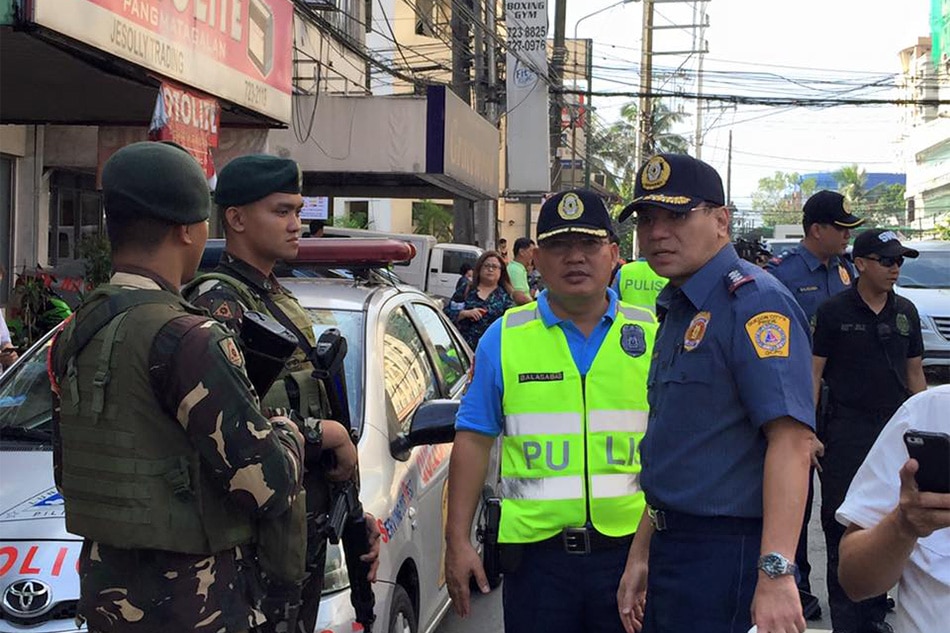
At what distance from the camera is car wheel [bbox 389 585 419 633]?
357 cm

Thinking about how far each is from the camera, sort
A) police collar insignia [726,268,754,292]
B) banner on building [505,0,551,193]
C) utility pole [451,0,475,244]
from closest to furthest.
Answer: police collar insignia [726,268,754,292] < utility pole [451,0,475,244] < banner on building [505,0,551,193]

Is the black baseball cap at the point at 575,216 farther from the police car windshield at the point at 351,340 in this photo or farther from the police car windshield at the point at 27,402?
the police car windshield at the point at 27,402

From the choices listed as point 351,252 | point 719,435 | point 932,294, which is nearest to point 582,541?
point 719,435

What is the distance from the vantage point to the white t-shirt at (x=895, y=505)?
1878mm

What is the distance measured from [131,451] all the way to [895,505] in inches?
59.8

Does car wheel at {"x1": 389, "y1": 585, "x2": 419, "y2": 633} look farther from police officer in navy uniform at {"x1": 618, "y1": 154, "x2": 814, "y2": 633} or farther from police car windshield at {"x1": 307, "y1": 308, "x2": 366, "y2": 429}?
police officer in navy uniform at {"x1": 618, "y1": 154, "x2": 814, "y2": 633}

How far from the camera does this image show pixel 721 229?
2.78 meters

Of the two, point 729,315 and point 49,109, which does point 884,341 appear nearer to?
point 729,315

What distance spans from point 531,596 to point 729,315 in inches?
41.8

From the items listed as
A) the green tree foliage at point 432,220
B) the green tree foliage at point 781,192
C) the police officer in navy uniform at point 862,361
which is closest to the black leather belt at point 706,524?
the police officer in navy uniform at point 862,361

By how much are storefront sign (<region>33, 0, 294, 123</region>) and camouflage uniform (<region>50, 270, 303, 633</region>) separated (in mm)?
4372

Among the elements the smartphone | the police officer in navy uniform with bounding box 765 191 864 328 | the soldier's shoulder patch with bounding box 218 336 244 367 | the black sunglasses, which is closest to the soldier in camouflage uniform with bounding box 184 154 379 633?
the soldier's shoulder patch with bounding box 218 336 244 367

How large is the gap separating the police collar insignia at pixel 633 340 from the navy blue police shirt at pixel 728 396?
19.7 inches

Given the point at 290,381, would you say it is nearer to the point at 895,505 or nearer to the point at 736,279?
the point at 736,279
